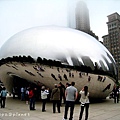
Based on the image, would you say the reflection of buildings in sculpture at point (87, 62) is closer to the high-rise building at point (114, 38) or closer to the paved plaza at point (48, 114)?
the paved plaza at point (48, 114)

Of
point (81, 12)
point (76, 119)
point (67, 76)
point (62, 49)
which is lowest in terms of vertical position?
point (76, 119)

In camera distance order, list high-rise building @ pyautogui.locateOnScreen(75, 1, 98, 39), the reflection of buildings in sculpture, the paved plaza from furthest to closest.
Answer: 1. high-rise building @ pyautogui.locateOnScreen(75, 1, 98, 39)
2. the reflection of buildings in sculpture
3. the paved plaza

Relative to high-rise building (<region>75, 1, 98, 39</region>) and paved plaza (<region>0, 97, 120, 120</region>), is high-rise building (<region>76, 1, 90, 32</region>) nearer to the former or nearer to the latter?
high-rise building (<region>75, 1, 98, 39</region>)

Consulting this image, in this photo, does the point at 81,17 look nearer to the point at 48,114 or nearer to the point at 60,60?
the point at 60,60

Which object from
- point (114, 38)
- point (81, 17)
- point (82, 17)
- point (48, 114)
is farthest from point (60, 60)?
point (82, 17)

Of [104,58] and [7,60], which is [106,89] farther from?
[7,60]

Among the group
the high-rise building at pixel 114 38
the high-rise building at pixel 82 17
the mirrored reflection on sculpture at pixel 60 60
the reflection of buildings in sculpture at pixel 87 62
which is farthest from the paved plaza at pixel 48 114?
the high-rise building at pixel 82 17

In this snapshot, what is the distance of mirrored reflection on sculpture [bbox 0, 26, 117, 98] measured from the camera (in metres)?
10.9

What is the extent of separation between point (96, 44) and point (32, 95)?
544 centimetres

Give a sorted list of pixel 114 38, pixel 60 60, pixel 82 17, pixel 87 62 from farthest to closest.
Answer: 1. pixel 82 17
2. pixel 114 38
3. pixel 87 62
4. pixel 60 60

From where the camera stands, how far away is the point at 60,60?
10852 mm

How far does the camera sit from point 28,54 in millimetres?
11312

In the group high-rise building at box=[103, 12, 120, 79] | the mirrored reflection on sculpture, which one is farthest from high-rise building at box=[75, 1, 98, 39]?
the mirrored reflection on sculpture

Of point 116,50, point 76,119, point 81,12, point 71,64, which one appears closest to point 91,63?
point 71,64
